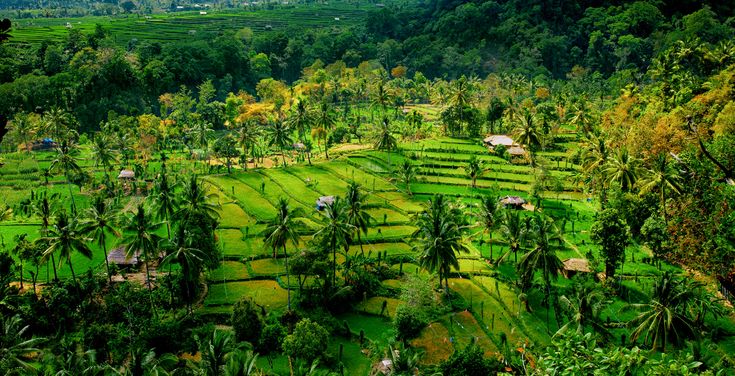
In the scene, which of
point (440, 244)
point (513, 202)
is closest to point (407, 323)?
point (440, 244)

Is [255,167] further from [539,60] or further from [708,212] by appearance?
[539,60]

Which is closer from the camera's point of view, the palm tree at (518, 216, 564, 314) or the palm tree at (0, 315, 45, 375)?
the palm tree at (0, 315, 45, 375)

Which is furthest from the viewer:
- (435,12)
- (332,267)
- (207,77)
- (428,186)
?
(435,12)

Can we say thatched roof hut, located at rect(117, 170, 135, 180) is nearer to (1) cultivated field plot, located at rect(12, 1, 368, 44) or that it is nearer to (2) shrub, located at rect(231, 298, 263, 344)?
(2) shrub, located at rect(231, 298, 263, 344)

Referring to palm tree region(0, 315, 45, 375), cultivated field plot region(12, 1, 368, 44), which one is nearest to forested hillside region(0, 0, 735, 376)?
palm tree region(0, 315, 45, 375)

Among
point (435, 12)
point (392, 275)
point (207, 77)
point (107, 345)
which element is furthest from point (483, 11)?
point (107, 345)

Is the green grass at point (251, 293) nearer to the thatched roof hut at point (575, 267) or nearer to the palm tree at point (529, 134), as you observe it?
the thatched roof hut at point (575, 267)
